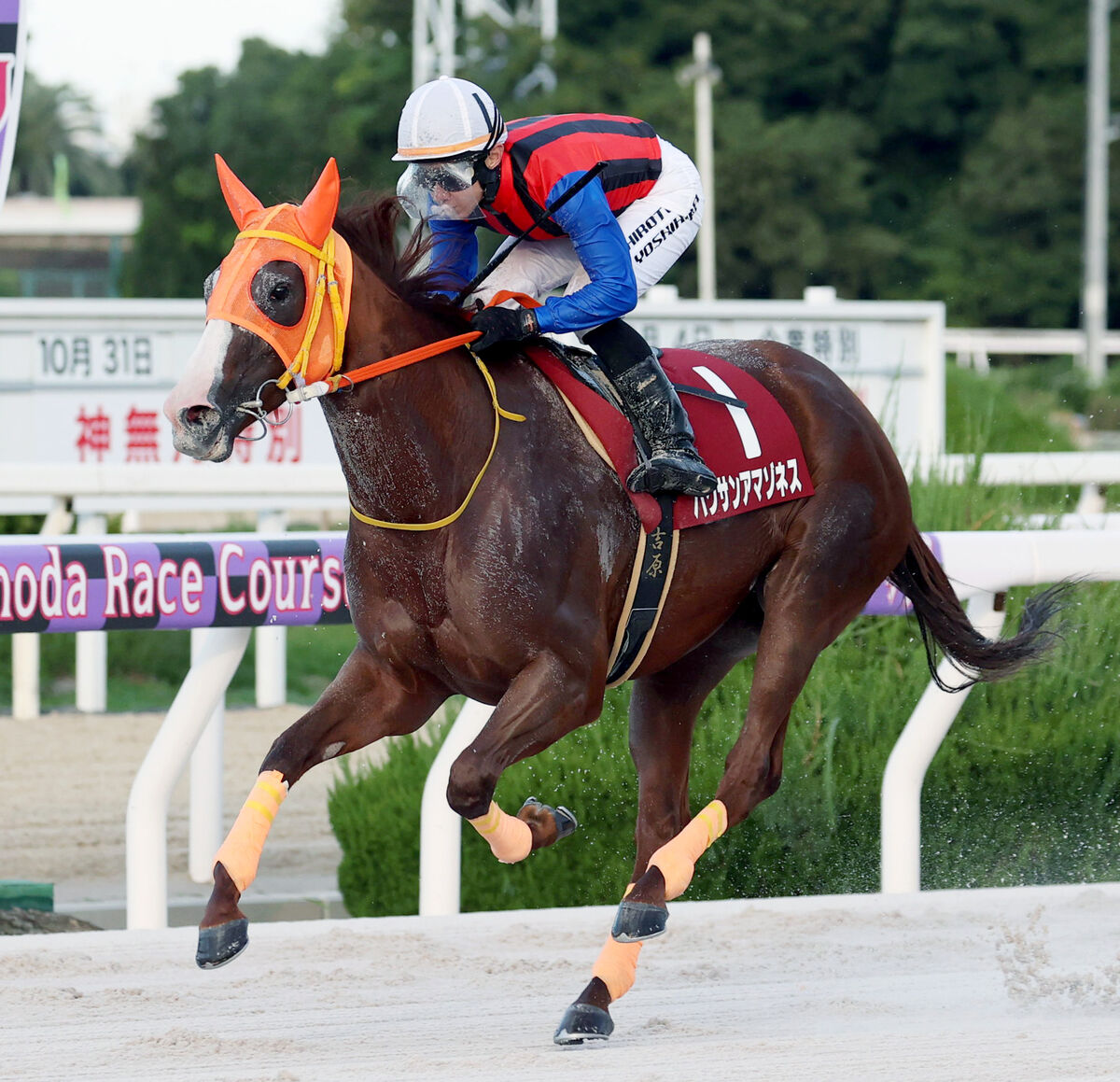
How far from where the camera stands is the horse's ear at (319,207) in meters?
2.99

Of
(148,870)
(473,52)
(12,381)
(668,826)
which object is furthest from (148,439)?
(473,52)

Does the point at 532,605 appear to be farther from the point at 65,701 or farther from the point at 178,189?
the point at 178,189

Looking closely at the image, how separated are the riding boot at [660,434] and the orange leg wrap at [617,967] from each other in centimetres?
82

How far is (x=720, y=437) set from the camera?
11.7ft

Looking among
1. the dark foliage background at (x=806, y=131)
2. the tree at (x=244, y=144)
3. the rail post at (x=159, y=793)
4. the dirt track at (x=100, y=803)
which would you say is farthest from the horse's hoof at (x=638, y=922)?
the tree at (x=244, y=144)

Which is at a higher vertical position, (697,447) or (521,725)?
(697,447)

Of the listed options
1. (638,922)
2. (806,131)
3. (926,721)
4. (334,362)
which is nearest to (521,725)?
(638,922)

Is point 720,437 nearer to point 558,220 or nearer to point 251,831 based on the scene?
point 558,220

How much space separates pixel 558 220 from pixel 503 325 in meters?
0.21

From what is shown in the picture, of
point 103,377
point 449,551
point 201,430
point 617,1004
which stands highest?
point 201,430

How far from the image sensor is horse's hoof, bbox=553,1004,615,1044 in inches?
122

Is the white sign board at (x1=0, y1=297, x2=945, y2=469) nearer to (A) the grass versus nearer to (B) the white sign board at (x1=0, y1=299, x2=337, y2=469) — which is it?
(B) the white sign board at (x1=0, y1=299, x2=337, y2=469)

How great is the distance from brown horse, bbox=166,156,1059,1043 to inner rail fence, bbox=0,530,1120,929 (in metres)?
0.72

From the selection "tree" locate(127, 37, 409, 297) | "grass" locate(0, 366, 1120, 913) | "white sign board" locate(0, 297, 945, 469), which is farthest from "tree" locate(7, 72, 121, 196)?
"grass" locate(0, 366, 1120, 913)
